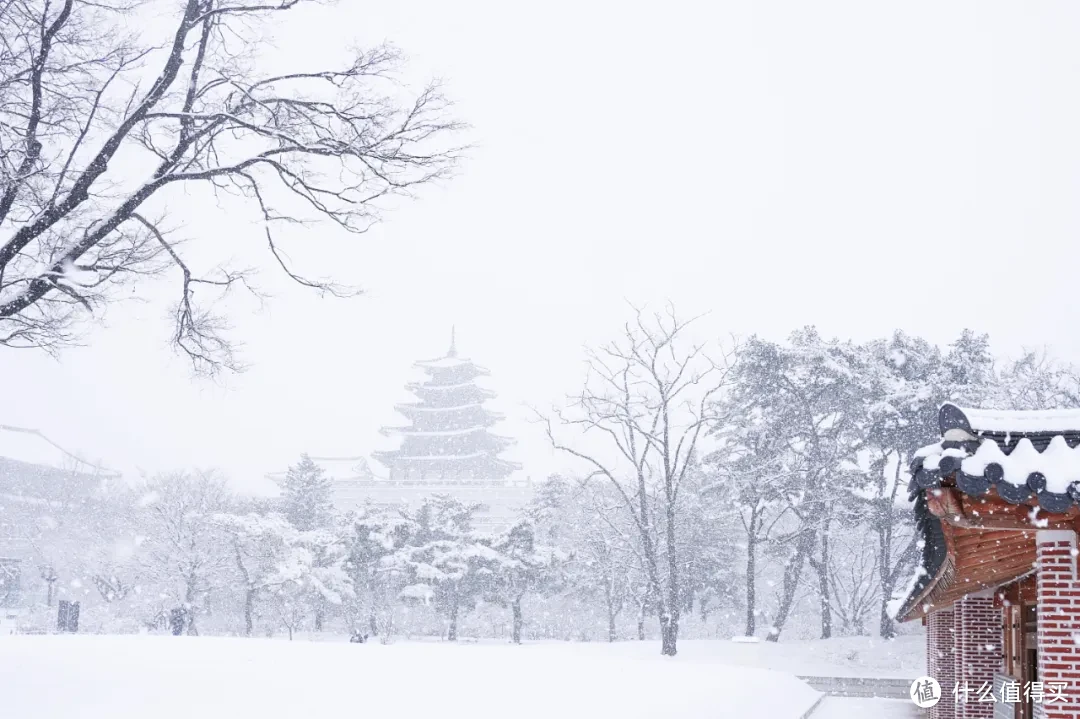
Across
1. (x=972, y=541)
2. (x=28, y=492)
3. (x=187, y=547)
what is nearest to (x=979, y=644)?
(x=972, y=541)

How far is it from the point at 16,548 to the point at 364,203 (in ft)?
134

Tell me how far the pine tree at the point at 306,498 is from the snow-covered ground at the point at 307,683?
28511 mm

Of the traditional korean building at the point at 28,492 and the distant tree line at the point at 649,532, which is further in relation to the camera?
the traditional korean building at the point at 28,492

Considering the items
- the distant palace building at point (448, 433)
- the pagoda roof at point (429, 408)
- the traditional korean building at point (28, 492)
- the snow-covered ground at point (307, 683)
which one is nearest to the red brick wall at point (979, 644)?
the snow-covered ground at point (307, 683)

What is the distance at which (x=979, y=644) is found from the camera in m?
11.4

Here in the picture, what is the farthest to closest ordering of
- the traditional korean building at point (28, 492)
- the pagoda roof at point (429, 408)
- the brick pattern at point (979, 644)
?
the pagoda roof at point (429, 408)
the traditional korean building at point (28, 492)
the brick pattern at point (979, 644)

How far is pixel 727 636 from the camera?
38.3 m

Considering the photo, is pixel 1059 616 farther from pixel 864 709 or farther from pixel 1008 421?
pixel 864 709

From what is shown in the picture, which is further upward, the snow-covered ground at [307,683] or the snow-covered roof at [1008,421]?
the snow-covered roof at [1008,421]

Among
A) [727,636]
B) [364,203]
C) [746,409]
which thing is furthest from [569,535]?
[364,203]

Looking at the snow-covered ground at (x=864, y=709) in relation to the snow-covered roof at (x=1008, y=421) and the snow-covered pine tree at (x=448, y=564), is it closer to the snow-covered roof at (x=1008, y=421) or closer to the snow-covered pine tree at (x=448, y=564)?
the snow-covered pine tree at (x=448, y=564)

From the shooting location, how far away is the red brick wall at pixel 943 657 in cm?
1497

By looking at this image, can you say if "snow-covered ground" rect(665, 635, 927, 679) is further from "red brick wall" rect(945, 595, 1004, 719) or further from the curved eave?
the curved eave

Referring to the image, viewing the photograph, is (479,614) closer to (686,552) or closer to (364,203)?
(686,552)
